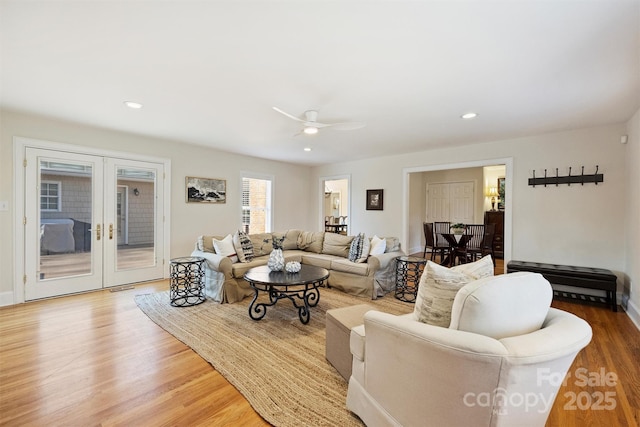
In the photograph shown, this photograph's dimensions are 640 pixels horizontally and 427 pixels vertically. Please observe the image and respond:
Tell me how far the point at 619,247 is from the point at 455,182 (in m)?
4.35

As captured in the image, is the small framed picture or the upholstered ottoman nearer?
the upholstered ottoman

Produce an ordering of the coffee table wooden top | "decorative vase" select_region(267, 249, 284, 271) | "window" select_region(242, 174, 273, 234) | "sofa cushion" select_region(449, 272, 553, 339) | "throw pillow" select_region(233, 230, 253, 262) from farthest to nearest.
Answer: "window" select_region(242, 174, 273, 234), "throw pillow" select_region(233, 230, 253, 262), "decorative vase" select_region(267, 249, 284, 271), the coffee table wooden top, "sofa cushion" select_region(449, 272, 553, 339)

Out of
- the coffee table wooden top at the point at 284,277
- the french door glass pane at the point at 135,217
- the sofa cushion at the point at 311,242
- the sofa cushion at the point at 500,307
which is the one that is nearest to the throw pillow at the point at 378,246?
the coffee table wooden top at the point at 284,277

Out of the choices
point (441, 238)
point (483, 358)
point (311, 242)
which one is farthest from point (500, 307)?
point (441, 238)

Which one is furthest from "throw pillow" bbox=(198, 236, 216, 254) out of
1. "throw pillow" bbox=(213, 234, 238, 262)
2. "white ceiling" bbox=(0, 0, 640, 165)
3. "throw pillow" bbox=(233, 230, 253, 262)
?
"white ceiling" bbox=(0, 0, 640, 165)

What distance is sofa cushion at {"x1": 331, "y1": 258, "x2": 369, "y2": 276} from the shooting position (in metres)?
3.99

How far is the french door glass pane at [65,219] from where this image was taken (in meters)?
3.82

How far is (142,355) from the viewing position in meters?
2.39

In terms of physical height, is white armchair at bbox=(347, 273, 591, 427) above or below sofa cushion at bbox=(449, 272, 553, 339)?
below

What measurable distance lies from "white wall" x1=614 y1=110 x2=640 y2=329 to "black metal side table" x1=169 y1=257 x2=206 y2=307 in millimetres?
5073

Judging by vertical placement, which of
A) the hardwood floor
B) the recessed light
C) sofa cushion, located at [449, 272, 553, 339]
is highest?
the recessed light

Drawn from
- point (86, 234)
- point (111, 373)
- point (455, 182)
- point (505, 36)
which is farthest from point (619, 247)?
point (86, 234)

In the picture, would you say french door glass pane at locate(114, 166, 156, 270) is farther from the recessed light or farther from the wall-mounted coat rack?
the wall-mounted coat rack

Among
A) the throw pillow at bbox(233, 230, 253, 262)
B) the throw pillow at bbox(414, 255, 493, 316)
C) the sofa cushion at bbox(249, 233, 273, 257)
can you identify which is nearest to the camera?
the throw pillow at bbox(414, 255, 493, 316)
